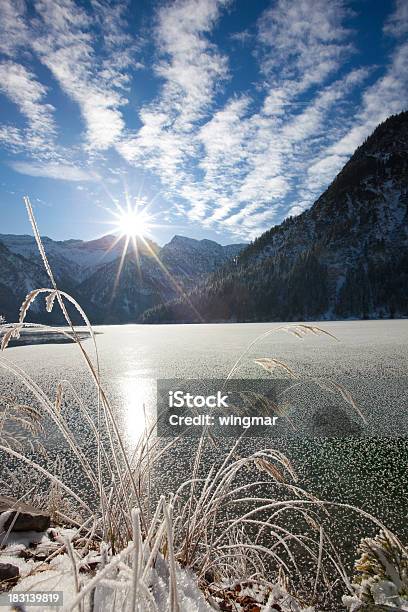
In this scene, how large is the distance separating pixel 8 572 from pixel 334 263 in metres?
139

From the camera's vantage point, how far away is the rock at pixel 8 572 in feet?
5.64

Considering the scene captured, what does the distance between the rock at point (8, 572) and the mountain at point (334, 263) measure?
112725 mm

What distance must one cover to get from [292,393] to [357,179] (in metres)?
190

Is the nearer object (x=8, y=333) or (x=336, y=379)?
(x=8, y=333)

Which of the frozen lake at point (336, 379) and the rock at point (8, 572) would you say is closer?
the rock at point (8, 572)

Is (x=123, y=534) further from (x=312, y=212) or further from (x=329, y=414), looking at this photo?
(x=312, y=212)

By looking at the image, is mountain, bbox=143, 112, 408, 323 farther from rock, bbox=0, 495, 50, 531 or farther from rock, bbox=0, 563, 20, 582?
rock, bbox=0, 563, 20, 582

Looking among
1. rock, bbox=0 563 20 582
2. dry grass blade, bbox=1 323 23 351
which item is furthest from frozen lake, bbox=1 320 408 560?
rock, bbox=0 563 20 582

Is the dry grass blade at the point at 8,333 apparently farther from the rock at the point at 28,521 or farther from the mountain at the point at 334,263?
the mountain at the point at 334,263

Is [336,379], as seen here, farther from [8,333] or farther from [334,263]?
[334,263]

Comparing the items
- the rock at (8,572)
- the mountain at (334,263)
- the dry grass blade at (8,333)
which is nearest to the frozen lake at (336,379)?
the dry grass blade at (8,333)

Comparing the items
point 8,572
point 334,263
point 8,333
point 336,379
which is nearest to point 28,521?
point 8,572

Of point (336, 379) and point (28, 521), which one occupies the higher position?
point (28, 521)

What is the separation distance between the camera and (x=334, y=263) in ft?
430
